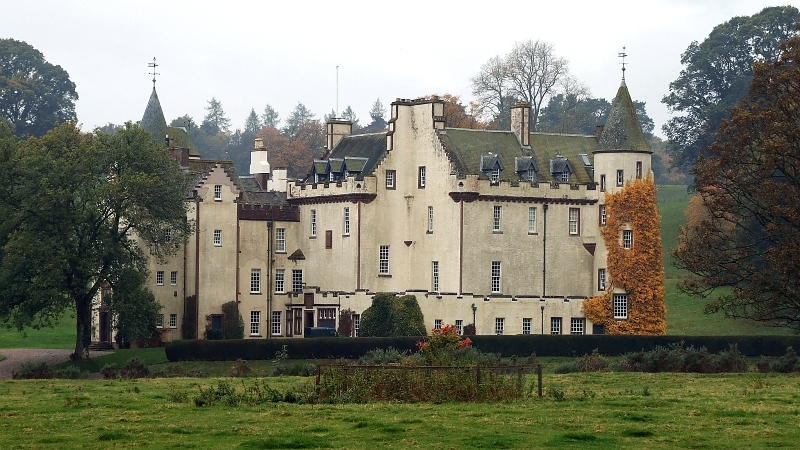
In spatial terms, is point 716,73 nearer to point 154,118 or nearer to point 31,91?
point 154,118

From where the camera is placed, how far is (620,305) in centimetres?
8306

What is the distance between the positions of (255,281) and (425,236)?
10.3m

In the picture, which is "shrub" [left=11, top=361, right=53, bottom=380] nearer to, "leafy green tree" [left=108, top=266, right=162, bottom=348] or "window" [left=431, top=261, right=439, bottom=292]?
"leafy green tree" [left=108, top=266, right=162, bottom=348]

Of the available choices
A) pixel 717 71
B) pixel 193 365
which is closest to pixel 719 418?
pixel 193 365

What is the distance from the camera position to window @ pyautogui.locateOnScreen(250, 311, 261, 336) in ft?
283

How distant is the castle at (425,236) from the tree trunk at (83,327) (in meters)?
8.10

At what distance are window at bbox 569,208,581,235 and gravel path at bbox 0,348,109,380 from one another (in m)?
25.8

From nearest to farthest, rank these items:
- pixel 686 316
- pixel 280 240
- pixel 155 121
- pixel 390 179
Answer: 1. pixel 390 179
2. pixel 280 240
3. pixel 686 316
4. pixel 155 121

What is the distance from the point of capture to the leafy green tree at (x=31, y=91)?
436 feet

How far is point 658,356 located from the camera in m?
59.8

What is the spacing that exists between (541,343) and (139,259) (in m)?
19.7

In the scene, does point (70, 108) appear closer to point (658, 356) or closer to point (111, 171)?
point (111, 171)

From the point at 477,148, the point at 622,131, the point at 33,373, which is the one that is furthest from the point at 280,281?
the point at 33,373

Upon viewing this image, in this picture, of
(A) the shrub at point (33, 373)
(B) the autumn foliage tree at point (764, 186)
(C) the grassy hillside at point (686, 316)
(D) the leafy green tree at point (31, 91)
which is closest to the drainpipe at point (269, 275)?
(C) the grassy hillside at point (686, 316)
